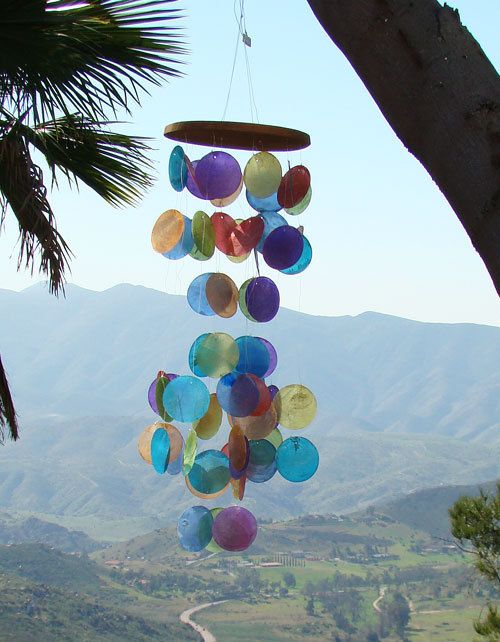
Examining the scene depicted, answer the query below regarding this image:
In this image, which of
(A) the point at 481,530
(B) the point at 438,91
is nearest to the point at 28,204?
(B) the point at 438,91

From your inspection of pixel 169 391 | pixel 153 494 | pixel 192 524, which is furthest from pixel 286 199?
pixel 153 494

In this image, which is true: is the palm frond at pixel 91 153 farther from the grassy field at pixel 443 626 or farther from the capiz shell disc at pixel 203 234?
the grassy field at pixel 443 626

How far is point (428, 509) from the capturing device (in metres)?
79.2

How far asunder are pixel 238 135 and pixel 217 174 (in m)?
0.21

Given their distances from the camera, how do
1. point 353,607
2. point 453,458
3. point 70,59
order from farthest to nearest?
point 453,458 < point 353,607 < point 70,59

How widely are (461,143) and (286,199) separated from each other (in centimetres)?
280

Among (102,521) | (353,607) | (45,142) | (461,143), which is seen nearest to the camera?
(461,143)

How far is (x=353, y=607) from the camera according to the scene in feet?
200

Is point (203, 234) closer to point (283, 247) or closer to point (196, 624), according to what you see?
point (283, 247)

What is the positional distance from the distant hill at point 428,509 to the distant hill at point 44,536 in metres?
29.4

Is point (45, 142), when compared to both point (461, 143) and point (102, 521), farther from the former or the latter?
point (102, 521)

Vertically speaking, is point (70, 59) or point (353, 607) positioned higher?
point (70, 59)

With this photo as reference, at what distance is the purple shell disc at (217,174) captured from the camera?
4020mm

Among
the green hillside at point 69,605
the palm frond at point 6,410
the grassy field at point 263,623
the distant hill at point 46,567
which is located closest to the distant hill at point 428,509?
the grassy field at point 263,623
